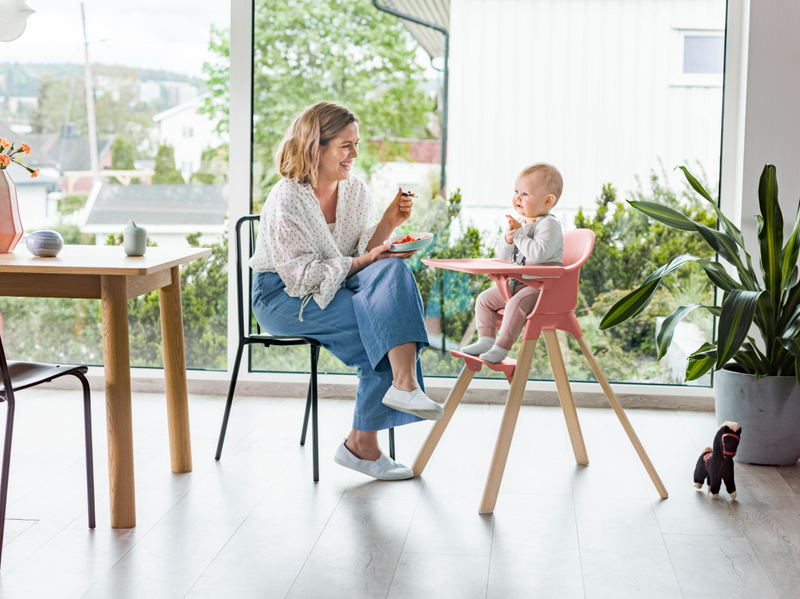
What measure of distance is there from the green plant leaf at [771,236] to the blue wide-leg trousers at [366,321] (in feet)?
4.08

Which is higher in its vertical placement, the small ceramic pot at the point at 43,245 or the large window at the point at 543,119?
the large window at the point at 543,119

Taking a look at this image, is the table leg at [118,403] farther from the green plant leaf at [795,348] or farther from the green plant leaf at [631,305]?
the green plant leaf at [795,348]

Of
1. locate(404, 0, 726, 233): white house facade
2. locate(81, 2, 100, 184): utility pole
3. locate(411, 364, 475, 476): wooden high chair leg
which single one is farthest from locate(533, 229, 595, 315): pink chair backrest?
locate(81, 2, 100, 184): utility pole

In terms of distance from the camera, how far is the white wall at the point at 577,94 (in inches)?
133

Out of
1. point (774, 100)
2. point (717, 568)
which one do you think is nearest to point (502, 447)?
point (717, 568)

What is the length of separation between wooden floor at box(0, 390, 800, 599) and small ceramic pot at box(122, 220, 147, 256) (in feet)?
2.48

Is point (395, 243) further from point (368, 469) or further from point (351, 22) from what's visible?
point (351, 22)

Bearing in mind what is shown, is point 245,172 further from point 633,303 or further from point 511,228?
point 633,303

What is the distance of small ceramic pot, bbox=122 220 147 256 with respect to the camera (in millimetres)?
2379

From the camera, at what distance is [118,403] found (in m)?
2.16

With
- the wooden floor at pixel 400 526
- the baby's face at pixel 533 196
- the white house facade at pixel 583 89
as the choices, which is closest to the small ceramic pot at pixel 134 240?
the wooden floor at pixel 400 526

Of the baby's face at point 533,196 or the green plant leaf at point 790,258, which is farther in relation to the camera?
the green plant leaf at point 790,258

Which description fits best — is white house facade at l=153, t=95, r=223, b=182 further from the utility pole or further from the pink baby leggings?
the pink baby leggings

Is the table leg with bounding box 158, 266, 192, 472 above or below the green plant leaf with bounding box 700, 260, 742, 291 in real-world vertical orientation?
below
